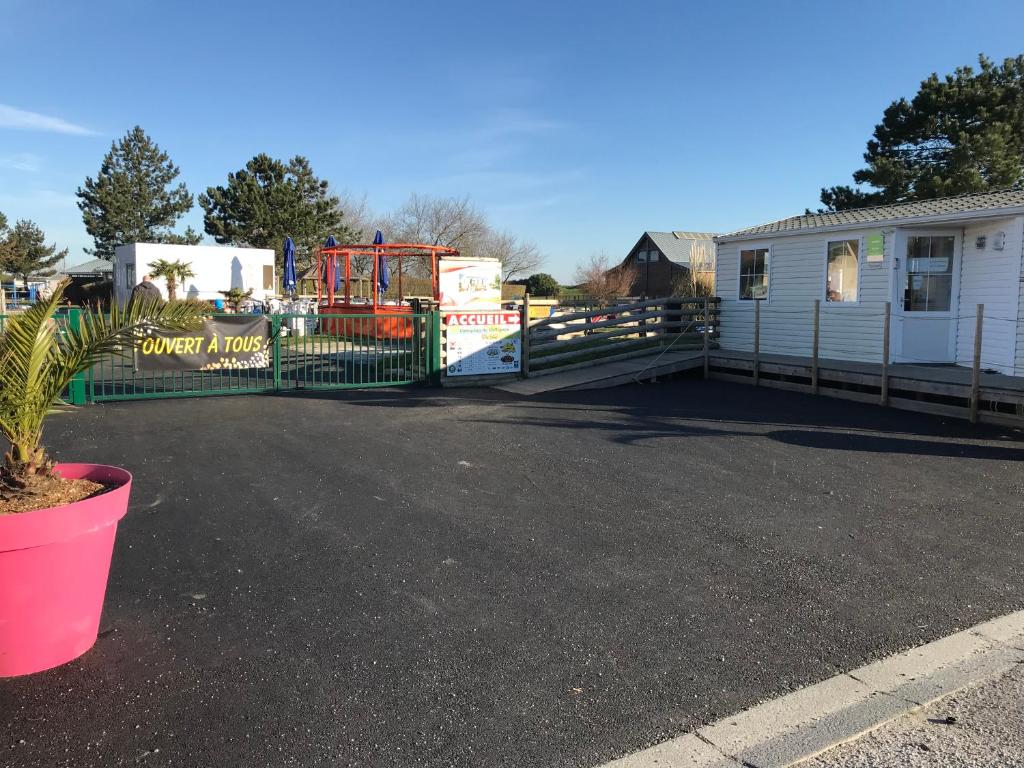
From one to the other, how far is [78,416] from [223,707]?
832 centimetres

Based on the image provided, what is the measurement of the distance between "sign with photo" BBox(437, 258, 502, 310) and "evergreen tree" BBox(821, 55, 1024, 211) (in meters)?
20.5

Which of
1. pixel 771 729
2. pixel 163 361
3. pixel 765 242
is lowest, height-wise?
pixel 771 729

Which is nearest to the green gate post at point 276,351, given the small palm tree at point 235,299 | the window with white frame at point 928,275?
the window with white frame at point 928,275

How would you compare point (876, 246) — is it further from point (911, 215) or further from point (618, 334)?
point (618, 334)

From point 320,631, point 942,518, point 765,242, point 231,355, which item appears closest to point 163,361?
point 231,355

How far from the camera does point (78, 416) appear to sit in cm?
1018

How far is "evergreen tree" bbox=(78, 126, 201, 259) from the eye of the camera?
164ft

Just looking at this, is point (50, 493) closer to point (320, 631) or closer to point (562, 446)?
point (320, 631)

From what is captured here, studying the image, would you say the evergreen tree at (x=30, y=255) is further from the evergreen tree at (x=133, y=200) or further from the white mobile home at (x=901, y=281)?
the white mobile home at (x=901, y=281)

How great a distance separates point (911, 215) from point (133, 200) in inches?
1962

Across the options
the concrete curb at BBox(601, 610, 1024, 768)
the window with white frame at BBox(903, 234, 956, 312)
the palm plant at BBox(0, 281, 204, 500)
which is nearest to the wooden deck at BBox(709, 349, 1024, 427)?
the window with white frame at BBox(903, 234, 956, 312)

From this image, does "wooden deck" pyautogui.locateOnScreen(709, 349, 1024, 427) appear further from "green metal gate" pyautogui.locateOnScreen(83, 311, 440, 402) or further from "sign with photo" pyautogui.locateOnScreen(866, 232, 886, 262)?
"green metal gate" pyautogui.locateOnScreen(83, 311, 440, 402)

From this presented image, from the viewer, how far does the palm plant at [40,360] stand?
145 inches

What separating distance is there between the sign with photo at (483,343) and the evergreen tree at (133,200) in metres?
40.9
